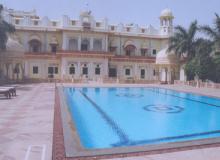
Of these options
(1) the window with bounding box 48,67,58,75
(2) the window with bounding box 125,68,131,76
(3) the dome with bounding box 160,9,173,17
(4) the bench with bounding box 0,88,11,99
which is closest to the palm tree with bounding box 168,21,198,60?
(2) the window with bounding box 125,68,131,76

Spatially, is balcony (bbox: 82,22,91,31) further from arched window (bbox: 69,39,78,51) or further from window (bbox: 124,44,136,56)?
window (bbox: 124,44,136,56)

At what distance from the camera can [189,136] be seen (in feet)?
27.4

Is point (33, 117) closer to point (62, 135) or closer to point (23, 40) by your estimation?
point (62, 135)

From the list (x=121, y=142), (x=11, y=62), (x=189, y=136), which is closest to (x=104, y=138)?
(x=121, y=142)

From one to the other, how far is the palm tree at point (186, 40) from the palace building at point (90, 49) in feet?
6.40

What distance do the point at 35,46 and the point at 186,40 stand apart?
834 inches

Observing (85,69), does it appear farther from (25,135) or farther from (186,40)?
(25,135)

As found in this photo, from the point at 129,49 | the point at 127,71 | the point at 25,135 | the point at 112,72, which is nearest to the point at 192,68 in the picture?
the point at 127,71

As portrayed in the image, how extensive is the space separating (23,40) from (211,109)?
3109cm

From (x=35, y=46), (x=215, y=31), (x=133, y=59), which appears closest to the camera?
(x=215, y=31)

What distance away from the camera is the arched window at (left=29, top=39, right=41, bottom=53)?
3981 cm

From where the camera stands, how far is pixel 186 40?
3117 centimetres

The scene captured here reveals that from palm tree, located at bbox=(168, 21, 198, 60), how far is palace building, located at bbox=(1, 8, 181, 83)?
6.40 feet

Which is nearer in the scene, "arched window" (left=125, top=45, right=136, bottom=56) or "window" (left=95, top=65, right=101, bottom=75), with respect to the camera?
"window" (left=95, top=65, right=101, bottom=75)
